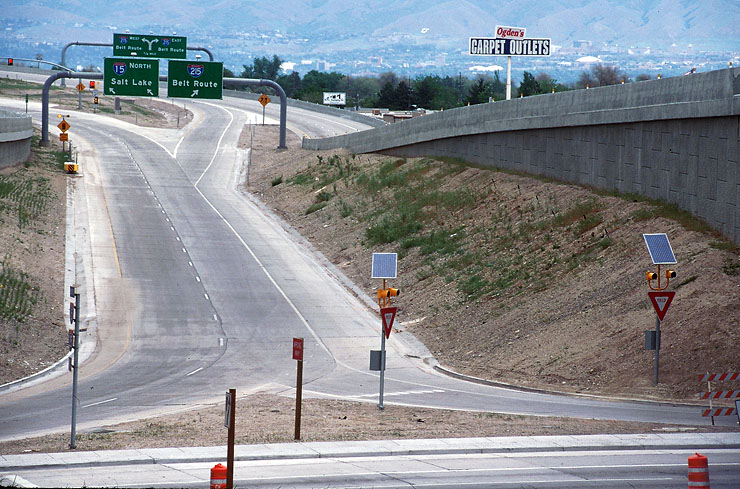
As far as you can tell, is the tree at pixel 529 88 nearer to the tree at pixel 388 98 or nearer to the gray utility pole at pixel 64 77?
the gray utility pole at pixel 64 77

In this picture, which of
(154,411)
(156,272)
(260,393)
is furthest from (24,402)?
(156,272)

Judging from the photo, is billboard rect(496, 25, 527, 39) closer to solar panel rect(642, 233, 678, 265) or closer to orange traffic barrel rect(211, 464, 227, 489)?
solar panel rect(642, 233, 678, 265)

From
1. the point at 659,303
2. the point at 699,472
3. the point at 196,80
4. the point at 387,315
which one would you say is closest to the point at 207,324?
the point at 387,315

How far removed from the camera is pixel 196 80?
61281 mm

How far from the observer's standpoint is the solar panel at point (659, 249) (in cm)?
2372

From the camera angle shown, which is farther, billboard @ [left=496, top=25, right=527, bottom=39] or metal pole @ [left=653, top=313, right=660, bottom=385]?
billboard @ [left=496, top=25, right=527, bottom=39]

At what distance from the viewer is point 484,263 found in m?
36.8

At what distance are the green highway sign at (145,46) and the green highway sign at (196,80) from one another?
268cm

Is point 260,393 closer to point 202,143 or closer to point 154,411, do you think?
point 154,411

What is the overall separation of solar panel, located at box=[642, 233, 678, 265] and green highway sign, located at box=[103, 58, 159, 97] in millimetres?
42783

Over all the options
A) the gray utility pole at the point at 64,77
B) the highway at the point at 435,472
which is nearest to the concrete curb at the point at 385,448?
the highway at the point at 435,472

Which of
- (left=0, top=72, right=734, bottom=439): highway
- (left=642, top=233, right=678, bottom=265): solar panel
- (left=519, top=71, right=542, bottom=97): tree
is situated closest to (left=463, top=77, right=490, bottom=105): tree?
(left=519, top=71, right=542, bottom=97): tree

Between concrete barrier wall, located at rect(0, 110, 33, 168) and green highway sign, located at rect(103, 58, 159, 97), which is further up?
green highway sign, located at rect(103, 58, 159, 97)

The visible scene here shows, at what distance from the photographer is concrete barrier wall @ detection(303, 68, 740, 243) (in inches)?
1115
